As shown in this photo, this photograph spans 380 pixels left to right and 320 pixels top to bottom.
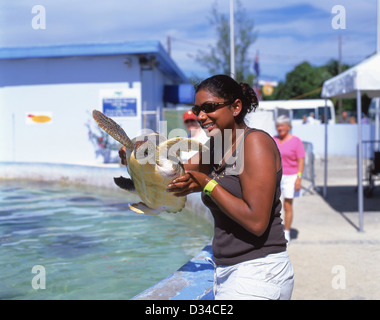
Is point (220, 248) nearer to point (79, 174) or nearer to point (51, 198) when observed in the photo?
point (51, 198)

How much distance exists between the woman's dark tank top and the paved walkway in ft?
7.70

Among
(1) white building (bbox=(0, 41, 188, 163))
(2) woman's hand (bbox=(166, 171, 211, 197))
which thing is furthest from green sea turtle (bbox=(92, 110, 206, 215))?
(1) white building (bbox=(0, 41, 188, 163))

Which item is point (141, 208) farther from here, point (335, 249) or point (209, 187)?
point (335, 249)

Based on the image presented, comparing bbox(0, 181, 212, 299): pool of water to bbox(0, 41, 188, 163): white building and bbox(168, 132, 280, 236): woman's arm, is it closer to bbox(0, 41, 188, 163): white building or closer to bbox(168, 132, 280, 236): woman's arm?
bbox(168, 132, 280, 236): woman's arm

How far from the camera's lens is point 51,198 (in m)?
10.9

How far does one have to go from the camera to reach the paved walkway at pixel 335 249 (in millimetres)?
4512

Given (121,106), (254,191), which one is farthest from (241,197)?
(121,106)

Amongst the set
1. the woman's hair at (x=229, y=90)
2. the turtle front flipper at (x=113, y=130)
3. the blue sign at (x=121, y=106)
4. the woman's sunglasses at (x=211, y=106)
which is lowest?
the turtle front flipper at (x=113, y=130)

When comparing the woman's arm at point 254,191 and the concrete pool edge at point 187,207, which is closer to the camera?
the woman's arm at point 254,191

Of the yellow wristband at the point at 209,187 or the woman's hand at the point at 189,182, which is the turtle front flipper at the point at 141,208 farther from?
the yellow wristband at the point at 209,187

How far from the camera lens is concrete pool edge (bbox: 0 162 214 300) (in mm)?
3221

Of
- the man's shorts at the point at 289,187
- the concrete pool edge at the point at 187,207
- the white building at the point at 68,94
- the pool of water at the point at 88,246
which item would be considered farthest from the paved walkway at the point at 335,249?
the white building at the point at 68,94

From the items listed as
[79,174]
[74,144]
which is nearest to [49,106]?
[74,144]
